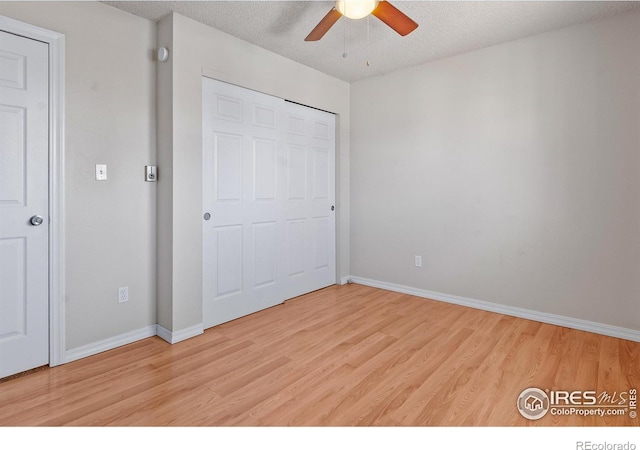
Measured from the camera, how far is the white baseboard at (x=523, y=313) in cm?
273

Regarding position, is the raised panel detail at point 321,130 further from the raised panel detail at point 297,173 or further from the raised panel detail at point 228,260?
the raised panel detail at point 228,260

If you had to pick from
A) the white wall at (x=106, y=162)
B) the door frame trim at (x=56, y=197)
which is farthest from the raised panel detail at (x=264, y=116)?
the door frame trim at (x=56, y=197)

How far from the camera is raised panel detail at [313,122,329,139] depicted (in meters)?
3.93

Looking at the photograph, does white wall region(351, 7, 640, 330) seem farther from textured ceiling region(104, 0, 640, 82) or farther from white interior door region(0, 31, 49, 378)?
white interior door region(0, 31, 49, 378)

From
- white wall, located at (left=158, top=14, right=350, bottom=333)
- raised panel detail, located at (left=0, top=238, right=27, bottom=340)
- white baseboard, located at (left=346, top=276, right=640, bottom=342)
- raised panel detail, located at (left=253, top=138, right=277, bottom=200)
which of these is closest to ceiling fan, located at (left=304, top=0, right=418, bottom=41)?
white wall, located at (left=158, top=14, right=350, bottom=333)

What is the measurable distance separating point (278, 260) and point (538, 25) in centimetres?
301

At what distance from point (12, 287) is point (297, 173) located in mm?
2452

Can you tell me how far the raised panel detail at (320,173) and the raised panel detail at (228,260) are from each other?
1152mm

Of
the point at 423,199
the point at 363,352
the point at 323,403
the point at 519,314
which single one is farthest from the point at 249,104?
the point at 519,314

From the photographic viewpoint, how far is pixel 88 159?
95.2 inches

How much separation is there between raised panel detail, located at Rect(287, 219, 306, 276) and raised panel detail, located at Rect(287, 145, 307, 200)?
29 centimetres

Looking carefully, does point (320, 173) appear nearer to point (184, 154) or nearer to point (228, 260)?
point (228, 260)
